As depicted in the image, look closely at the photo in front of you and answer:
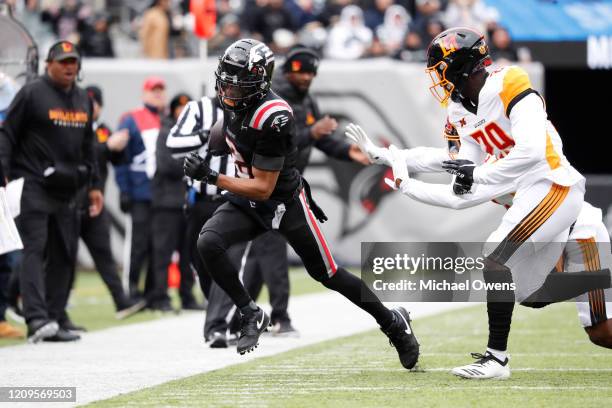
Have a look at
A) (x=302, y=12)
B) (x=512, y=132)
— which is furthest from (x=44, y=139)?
(x=302, y=12)

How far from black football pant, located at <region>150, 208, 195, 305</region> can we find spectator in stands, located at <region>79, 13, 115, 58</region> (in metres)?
6.09

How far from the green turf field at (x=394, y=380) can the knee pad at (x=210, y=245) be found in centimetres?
67

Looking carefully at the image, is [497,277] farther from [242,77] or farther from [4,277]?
[4,277]

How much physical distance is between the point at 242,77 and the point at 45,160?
274 centimetres

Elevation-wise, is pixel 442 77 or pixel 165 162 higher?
pixel 442 77

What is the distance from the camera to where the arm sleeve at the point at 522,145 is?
6.26m

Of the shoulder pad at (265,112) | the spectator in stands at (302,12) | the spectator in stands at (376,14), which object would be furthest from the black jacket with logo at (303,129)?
the spectator in stands at (376,14)

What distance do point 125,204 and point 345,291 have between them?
211 inches

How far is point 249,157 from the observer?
22.5ft

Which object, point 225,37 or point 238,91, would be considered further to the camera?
point 225,37

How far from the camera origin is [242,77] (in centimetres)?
667

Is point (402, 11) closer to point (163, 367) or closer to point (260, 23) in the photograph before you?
point (260, 23)

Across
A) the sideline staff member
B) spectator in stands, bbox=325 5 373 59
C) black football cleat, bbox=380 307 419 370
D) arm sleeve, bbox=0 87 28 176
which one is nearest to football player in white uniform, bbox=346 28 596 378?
black football cleat, bbox=380 307 419 370

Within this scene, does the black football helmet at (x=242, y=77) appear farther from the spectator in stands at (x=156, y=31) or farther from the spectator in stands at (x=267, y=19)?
the spectator in stands at (x=267, y=19)
